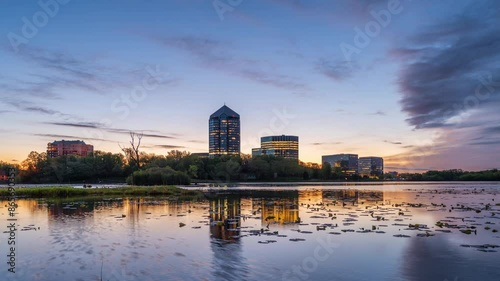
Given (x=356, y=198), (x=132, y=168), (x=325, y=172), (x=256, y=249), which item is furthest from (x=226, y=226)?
(x=325, y=172)

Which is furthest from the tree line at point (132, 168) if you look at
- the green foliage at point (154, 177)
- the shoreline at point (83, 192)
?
the shoreline at point (83, 192)

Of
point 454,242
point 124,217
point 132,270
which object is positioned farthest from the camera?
point 124,217

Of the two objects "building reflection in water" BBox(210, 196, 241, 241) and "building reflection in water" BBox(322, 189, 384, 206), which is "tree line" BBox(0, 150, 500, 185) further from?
"building reflection in water" BBox(210, 196, 241, 241)

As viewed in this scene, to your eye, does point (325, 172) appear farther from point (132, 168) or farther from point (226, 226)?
point (226, 226)

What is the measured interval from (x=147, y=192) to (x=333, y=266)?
46611 millimetres

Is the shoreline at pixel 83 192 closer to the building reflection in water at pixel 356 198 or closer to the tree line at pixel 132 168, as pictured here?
the building reflection in water at pixel 356 198

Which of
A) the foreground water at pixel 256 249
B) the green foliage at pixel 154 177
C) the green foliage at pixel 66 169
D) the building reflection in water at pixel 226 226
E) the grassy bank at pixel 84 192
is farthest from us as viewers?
the green foliage at pixel 66 169

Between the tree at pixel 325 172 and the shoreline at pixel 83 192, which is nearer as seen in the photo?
the shoreline at pixel 83 192

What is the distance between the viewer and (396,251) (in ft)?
52.0

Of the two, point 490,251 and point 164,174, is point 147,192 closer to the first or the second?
point 164,174

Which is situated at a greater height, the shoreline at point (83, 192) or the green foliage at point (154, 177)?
the green foliage at point (154, 177)

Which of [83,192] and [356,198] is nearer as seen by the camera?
[356,198]

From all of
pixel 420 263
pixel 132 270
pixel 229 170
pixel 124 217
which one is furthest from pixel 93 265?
pixel 229 170

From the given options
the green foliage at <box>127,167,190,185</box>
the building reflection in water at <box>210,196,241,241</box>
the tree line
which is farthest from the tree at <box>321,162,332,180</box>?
the building reflection in water at <box>210,196,241,241</box>
